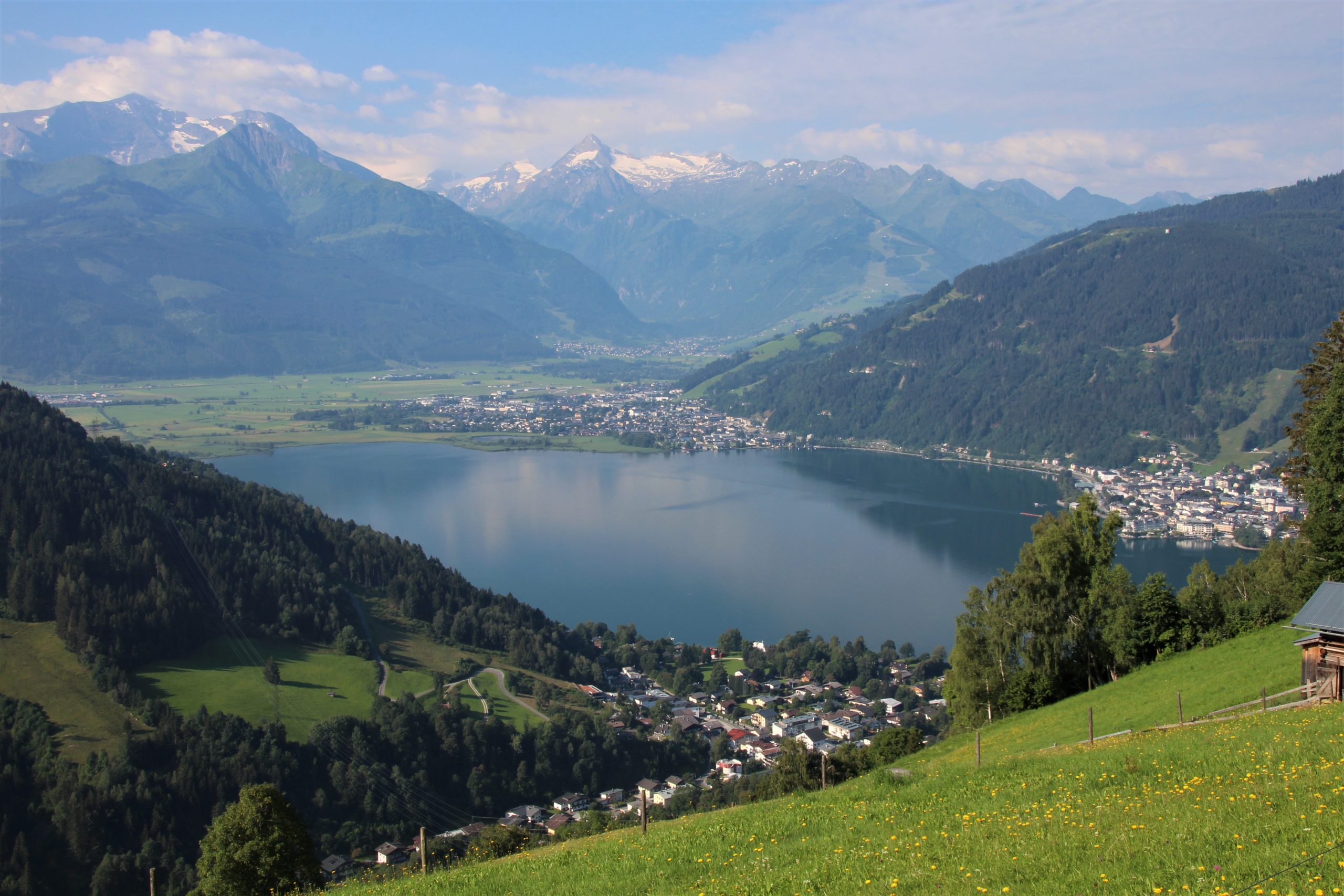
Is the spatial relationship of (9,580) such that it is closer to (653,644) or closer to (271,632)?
(271,632)

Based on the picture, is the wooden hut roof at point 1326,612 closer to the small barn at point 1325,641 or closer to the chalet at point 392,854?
the small barn at point 1325,641

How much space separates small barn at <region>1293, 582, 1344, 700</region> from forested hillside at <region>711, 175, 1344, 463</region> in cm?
8188

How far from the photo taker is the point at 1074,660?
18.4 metres

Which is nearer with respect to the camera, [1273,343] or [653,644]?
[653,644]

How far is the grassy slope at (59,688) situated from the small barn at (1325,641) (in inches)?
1059

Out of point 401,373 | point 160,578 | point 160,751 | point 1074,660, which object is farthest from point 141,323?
point 1074,660

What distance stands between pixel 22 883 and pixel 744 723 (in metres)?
21.4

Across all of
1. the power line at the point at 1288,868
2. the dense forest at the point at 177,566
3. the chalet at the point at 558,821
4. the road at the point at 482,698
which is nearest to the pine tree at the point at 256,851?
the power line at the point at 1288,868

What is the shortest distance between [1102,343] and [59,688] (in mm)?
109587

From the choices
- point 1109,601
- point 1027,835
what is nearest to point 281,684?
point 1109,601

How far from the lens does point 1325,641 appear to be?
37.9 ft

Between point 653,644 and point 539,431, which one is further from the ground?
point 539,431

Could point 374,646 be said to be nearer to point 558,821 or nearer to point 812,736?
point 558,821

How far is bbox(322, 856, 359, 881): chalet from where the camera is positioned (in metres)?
20.3
